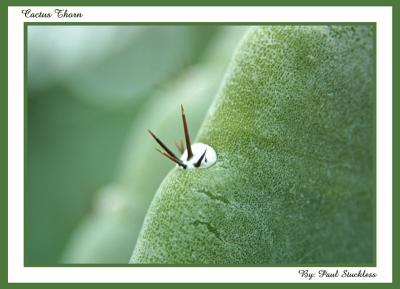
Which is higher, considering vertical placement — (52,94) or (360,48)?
(360,48)

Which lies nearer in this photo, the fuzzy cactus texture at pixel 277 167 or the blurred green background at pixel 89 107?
the fuzzy cactus texture at pixel 277 167

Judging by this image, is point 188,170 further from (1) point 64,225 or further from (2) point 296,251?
(1) point 64,225

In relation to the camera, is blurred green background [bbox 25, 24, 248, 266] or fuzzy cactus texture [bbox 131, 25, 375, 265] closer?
fuzzy cactus texture [bbox 131, 25, 375, 265]

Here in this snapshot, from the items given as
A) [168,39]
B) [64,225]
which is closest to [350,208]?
[168,39]
